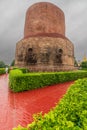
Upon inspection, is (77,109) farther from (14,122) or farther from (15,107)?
(15,107)

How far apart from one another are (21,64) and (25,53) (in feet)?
6.54

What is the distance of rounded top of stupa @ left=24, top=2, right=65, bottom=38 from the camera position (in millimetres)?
26641

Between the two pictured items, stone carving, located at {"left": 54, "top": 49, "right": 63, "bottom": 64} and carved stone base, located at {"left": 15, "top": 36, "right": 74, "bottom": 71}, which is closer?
carved stone base, located at {"left": 15, "top": 36, "right": 74, "bottom": 71}

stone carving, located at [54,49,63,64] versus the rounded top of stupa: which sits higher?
the rounded top of stupa

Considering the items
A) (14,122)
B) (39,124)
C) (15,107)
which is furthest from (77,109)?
(15,107)

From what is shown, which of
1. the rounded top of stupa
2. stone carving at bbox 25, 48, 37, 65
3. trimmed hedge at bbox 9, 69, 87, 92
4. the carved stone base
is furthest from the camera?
the rounded top of stupa

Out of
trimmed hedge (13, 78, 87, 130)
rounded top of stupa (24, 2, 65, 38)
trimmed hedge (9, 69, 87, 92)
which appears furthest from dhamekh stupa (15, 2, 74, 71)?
trimmed hedge (13, 78, 87, 130)

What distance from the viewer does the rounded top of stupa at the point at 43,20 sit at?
2664cm

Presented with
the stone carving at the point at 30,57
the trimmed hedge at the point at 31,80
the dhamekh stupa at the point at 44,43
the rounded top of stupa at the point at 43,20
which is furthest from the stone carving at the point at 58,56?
the trimmed hedge at the point at 31,80

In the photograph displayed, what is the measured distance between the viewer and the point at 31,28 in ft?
89.4

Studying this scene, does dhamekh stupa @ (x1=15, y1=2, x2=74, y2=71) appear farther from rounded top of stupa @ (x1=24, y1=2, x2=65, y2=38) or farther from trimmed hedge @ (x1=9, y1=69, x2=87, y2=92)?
trimmed hedge @ (x1=9, y1=69, x2=87, y2=92)

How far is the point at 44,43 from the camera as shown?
24.2 metres

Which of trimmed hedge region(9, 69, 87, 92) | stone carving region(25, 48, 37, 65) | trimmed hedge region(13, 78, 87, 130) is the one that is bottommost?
trimmed hedge region(9, 69, 87, 92)

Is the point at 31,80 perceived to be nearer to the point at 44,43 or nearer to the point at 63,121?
the point at 63,121
